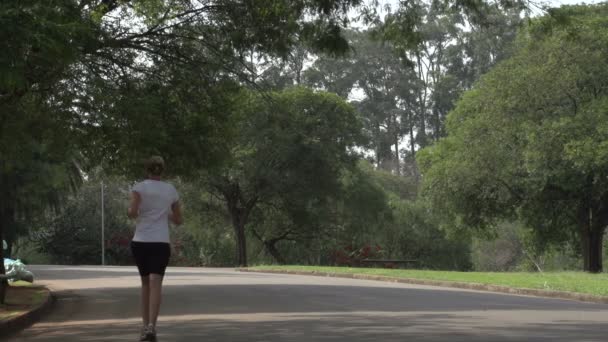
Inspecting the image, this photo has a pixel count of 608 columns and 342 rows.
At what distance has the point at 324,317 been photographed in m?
15.5

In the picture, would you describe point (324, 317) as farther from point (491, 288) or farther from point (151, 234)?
point (491, 288)

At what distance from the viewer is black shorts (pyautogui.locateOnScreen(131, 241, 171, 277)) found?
1124cm

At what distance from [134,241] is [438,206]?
39929mm

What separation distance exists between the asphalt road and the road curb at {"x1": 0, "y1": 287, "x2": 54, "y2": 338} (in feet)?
0.63

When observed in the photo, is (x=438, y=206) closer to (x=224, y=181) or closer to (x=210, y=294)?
(x=224, y=181)

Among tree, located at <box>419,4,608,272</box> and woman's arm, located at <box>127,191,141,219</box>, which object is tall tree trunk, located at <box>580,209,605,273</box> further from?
woman's arm, located at <box>127,191,141,219</box>

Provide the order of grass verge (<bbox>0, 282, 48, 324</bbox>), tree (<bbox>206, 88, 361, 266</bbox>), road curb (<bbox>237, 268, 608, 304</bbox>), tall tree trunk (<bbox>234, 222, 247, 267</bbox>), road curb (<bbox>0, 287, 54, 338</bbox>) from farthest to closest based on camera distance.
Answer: tall tree trunk (<bbox>234, 222, 247, 267</bbox>)
tree (<bbox>206, 88, 361, 266</bbox>)
road curb (<bbox>237, 268, 608, 304</bbox>)
grass verge (<bbox>0, 282, 48, 324</bbox>)
road curb (<bbox>0, 287, 54, 338</bbox>)

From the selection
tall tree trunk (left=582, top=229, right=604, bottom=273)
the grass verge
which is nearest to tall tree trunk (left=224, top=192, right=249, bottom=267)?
tall tree trunk (left=582, top=229, right=604, bottom=273)

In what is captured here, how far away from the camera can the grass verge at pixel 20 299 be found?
1688 cm

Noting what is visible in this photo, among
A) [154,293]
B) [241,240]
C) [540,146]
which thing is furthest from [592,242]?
[154,293]

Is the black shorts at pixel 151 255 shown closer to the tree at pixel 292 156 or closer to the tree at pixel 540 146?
the tree at pixel 540 146

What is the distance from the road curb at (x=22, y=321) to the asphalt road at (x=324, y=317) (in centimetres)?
19

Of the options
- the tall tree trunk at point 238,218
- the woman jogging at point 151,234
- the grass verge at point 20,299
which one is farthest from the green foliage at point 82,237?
the woman jogging at point 151,234

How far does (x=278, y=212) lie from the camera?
63.2m
